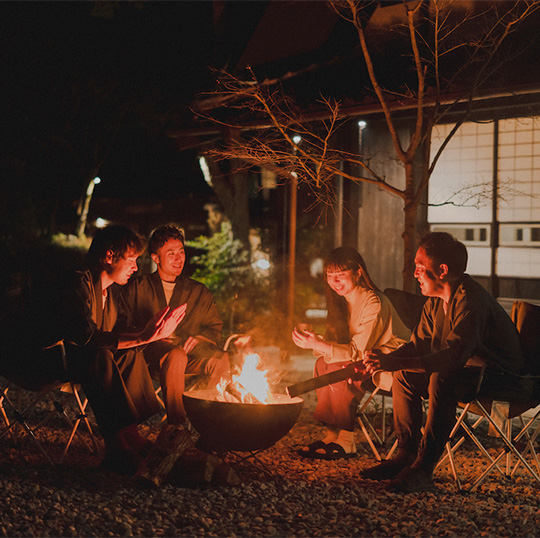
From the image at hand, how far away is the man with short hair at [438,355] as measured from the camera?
3693 mm

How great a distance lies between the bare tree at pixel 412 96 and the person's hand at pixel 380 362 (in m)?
2.06

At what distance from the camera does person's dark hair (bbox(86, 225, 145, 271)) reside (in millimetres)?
4359

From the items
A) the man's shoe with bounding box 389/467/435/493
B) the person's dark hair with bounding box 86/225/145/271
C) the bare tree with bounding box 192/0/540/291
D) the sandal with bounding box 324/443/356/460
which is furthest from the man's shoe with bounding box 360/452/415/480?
the bare tree with bounding box 192/0/540/291

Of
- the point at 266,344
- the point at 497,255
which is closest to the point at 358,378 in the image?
the point at 497,255

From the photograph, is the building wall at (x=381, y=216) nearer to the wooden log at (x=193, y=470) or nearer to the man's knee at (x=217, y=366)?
the man's knee at (x=217, y=366)

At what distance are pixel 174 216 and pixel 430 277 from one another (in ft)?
49.7

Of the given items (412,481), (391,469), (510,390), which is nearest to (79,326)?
(391,469)

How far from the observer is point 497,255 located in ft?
25.6

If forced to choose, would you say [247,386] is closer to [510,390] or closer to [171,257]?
[171,257]

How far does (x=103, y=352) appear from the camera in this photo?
407 cm

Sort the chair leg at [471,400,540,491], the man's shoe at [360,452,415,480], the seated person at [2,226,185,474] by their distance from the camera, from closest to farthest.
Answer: the chair leg at [471,400,540,491], the man's shoe at [360,452,415,480], the seated person at [2,226,185,474]

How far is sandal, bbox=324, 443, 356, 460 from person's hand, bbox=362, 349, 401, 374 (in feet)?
2.73

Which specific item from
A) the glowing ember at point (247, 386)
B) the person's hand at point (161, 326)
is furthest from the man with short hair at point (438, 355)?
the person's hand at point (161, 326)

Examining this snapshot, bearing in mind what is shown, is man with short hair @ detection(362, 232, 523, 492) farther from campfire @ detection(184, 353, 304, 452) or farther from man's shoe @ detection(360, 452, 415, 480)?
campfire @ detection(184, 353, 304, 452)
